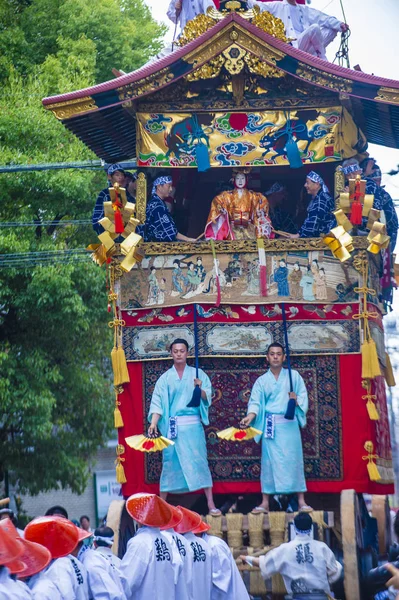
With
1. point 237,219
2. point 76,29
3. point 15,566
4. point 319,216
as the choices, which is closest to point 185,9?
point 237,219

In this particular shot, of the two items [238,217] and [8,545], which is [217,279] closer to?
[238,217]

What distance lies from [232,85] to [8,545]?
26.1 feet

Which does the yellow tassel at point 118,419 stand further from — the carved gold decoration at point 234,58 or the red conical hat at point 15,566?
the red conical hat at point 15,566

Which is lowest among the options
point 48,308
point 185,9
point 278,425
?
point 278,425

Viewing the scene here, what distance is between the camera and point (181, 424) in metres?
14.0

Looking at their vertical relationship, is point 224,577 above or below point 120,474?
below

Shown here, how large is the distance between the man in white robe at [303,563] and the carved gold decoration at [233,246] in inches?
147

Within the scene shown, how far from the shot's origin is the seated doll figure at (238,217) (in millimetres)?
14922

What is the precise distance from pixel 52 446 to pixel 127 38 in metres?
9.05

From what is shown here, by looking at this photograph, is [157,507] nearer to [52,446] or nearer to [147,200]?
[147,200]

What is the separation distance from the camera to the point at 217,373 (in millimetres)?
14500

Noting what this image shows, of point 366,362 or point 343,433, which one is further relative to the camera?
point 343,433

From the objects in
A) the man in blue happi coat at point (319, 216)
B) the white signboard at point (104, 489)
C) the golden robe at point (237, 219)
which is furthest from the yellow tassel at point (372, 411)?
the white signboard at point (104, 489)

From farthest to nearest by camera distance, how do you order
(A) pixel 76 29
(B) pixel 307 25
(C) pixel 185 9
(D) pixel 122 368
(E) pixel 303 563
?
(A) pixel 76 29 < (C) pixel 185 9 < (B) pixel 307 25 < (D) pixel 122 368 < (E) pixel 303 563
